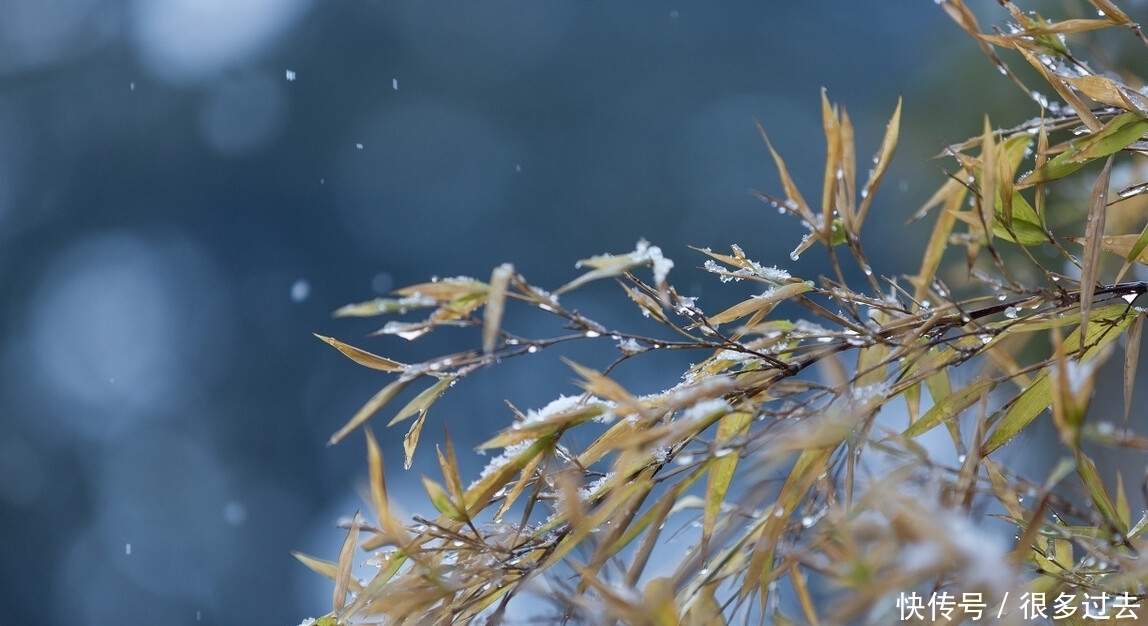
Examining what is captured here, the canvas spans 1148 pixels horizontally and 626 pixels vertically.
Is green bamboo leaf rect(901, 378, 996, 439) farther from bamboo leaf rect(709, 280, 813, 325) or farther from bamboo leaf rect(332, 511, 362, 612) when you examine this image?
bamboo leaf rect(332, 511, 362, 612)

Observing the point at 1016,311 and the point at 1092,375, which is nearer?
the point at 1092,375

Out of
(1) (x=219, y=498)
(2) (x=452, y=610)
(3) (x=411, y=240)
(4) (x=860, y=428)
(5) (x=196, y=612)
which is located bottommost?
(5) (x=196, y=612)

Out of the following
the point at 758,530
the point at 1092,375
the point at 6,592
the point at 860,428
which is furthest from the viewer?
the point at 6,592

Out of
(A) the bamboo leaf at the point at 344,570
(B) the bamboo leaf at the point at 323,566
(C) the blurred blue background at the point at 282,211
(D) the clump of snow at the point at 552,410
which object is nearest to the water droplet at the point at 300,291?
(C) the blurred blue background at the point at 282,211

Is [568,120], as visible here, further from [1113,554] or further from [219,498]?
[1113,554]

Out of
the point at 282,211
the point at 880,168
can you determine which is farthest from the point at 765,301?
the point at 282,211

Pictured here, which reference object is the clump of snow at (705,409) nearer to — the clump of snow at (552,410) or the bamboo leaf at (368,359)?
the clump of snow at (552,410)

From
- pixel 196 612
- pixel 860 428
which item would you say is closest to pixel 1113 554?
pixel 860 428

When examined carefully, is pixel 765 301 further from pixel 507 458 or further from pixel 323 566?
pixel 323 566
